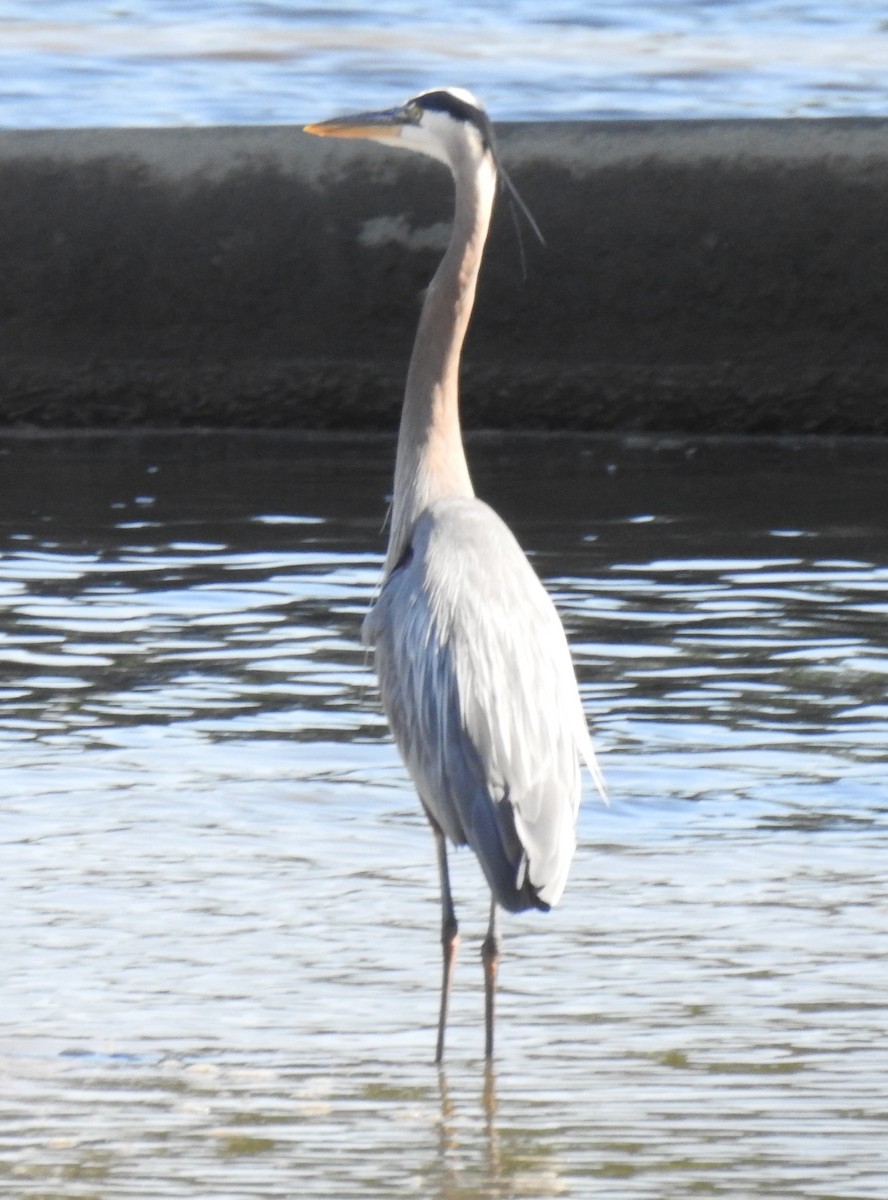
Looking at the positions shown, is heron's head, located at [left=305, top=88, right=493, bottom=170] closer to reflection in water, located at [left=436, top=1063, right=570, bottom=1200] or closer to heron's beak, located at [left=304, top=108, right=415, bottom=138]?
heron's beak, located at [left=304, top=108, right=415, bottom=138]

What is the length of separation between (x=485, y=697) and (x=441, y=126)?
1.23 meters

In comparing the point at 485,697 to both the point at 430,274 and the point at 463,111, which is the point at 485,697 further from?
the point at 430,274

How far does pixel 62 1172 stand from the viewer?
3.47 meters

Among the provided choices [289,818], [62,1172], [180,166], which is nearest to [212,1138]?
[62,1172]

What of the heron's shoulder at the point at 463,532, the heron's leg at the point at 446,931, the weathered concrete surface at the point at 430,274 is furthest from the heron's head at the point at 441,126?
the weathered concrete surface at the point at 430,274

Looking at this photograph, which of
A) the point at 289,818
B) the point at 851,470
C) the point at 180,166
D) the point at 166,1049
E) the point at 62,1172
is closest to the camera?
the point at 62,1172

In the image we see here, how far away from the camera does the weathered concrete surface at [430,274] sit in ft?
30.2

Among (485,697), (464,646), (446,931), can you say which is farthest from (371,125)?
(446,931)

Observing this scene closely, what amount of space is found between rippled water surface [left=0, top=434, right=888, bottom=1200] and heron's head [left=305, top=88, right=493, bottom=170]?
57.5 inches

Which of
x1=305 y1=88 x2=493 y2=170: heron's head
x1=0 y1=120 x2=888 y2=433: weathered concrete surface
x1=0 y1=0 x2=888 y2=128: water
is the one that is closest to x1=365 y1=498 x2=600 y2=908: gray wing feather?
x1=305 y1=88 x2=493 y2=170: heron's head

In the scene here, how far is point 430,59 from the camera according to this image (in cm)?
1432

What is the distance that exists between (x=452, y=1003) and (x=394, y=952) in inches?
9.2

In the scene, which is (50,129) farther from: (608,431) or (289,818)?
(289,818)

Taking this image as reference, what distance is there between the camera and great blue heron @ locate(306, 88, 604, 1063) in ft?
13.4
